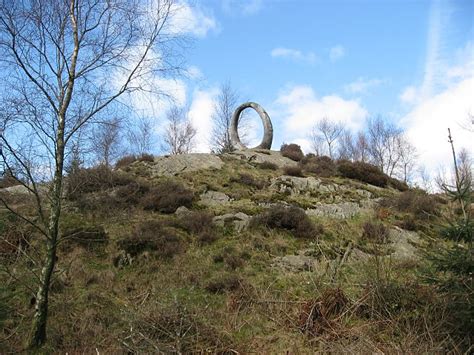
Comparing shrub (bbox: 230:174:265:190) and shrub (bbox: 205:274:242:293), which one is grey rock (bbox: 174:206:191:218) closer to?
shrub (bbox: 205:274:242:293)

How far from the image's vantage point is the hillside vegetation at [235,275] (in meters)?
5.03

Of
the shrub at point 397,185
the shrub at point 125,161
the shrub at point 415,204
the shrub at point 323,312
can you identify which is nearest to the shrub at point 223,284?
the shrub at point 323,312

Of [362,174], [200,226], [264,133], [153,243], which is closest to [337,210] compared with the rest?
[200,226]

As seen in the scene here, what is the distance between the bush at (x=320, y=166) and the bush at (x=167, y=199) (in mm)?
8536

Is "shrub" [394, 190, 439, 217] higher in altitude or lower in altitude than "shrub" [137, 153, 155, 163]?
lower

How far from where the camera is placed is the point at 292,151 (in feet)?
82.1

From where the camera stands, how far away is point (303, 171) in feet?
64.6

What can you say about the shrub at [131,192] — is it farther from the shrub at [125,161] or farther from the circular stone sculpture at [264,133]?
the circular stone sculpture at [264,133]

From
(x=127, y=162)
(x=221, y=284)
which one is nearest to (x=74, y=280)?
(x=221, y=284)

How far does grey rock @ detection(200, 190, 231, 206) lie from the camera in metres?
13.8

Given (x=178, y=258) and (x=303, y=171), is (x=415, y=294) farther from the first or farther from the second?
(x=303, y=171)

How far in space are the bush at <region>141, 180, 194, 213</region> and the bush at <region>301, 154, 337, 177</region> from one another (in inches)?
336

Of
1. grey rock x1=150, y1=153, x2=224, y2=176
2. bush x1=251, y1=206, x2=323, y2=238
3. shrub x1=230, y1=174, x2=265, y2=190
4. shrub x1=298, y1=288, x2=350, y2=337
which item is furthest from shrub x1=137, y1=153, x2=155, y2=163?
shrub x1=298, y1=288, x2=350, y2=337

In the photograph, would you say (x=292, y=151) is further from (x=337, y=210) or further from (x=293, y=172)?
(x=337, y=210)
